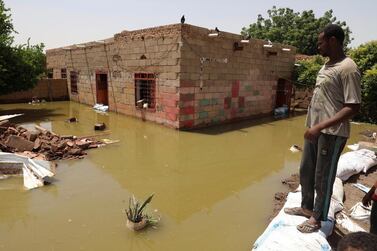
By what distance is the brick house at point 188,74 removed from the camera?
31.7 feet

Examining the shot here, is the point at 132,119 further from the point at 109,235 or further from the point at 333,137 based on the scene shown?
the point at 333,137

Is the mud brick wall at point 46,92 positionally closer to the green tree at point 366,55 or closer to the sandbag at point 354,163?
the green tree at point 366,55

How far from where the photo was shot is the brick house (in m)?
9.67

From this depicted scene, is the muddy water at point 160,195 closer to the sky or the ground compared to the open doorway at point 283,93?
closer to the ground

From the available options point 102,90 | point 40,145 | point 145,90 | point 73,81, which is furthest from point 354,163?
point 73,81

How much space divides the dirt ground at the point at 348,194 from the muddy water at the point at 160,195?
0.18 metres

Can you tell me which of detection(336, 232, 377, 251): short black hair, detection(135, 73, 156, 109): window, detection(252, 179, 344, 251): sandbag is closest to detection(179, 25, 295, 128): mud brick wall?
detection(135, 73, 156, 109): window

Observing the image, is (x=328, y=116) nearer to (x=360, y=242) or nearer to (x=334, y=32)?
(x=334, y=32)

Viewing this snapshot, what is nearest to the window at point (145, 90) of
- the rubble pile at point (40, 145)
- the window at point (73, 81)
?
the rubble pile at point (40, 145)

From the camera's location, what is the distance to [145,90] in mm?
11750

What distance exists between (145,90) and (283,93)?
7159 millimetres

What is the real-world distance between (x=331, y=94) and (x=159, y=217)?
2.64 m

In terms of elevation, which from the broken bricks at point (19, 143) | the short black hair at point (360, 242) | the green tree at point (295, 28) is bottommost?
the broken bricks at point (19, 143)

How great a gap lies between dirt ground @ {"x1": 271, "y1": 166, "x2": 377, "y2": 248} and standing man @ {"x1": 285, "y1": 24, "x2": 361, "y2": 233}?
61 cm
